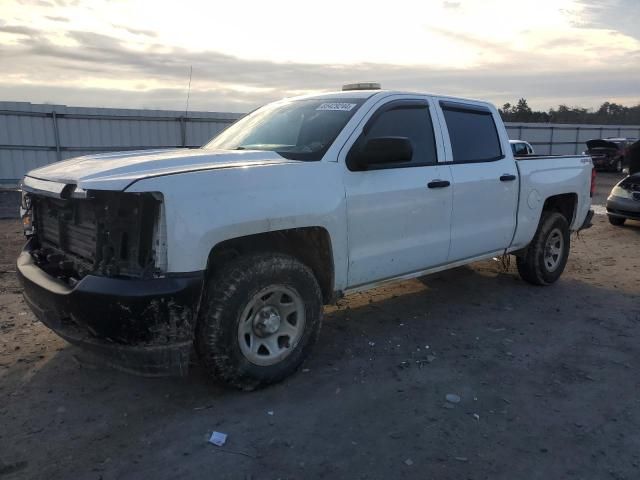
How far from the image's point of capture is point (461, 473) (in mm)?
2826

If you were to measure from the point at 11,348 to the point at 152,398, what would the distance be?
4.97 ft

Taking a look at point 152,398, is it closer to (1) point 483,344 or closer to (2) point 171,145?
(1) point 483,344

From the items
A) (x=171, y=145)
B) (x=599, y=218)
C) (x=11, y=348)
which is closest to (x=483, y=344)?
(x=11, y=348)

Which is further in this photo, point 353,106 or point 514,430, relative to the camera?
point 353,106

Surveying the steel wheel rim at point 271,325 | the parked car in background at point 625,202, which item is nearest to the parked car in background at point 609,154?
the parked car in background at point 625,202

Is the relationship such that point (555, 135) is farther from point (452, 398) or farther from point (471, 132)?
point (452, 398)

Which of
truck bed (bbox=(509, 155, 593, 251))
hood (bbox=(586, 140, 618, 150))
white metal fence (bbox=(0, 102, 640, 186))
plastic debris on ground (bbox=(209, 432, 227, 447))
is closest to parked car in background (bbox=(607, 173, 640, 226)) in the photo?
truck bed (bbox=(509, 155, 593, 251))

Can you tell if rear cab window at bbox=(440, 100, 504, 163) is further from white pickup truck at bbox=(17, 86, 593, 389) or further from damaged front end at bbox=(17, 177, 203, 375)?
damaged front end at bbox=(17, 177, 203, 375)

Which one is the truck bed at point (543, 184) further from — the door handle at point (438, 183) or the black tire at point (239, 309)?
the black tire at point (239, 309)

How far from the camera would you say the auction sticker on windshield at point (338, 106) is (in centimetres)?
430

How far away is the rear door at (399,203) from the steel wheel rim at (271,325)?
574mm

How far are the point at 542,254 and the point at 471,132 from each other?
6.20 ft

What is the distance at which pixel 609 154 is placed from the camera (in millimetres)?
24969

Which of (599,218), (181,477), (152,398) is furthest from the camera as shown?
(599,218)
